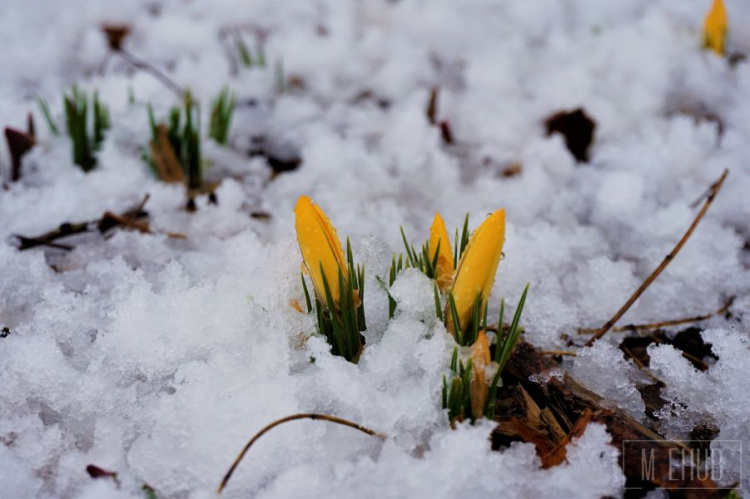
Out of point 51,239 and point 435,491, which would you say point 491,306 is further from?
point 51,239

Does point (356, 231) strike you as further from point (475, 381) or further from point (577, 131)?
point (577, 131)

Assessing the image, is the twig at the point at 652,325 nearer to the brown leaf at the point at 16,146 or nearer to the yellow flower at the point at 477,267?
the yellow flower at the point at 477,267

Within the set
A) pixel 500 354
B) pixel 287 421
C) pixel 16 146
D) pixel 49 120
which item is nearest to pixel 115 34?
pixel 49 120

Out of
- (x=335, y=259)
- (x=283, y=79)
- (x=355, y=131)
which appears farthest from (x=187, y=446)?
(x=283, y=79)
